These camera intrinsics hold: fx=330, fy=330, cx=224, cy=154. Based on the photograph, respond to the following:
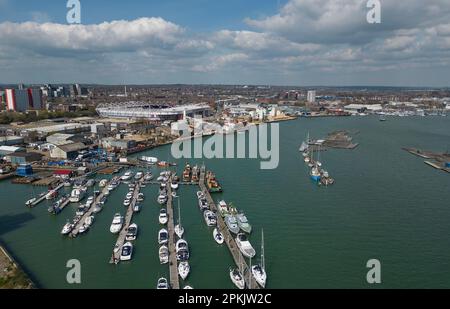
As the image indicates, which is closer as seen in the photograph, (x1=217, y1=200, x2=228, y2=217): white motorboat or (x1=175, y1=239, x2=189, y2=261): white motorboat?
(x1=175, y1=239, x2=189, y2=261): white motorboat

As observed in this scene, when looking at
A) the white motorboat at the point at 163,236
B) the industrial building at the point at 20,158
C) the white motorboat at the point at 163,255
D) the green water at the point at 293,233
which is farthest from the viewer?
the industrial building at the point at 20,158

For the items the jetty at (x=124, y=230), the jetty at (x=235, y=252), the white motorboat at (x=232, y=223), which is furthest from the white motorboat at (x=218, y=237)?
the jetty at (x=124, y=230)

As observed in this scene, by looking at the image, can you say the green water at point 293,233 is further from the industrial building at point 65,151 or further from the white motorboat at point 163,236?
the industrial building at point 65,151

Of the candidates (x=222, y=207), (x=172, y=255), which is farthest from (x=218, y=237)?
(x=222, y=207)

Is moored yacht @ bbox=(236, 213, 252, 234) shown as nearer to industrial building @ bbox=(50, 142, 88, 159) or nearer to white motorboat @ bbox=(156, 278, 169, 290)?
white motorboat @ bbox=(156, 278, 169, 290)

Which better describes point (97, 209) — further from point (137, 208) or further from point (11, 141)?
A: point (11, 141)

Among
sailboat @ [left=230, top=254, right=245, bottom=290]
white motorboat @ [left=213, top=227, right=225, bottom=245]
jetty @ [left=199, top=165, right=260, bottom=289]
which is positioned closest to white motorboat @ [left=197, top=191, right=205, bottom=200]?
jetty @ [left=199, top=165, right=260, bottom=289]
